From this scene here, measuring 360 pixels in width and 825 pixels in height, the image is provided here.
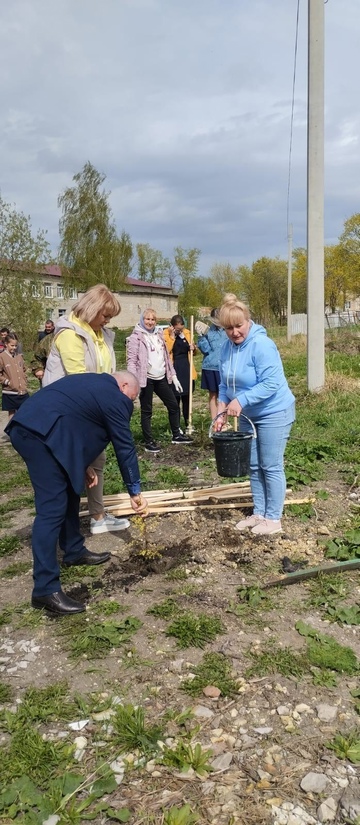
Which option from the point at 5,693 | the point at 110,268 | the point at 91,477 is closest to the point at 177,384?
the point at 91,477

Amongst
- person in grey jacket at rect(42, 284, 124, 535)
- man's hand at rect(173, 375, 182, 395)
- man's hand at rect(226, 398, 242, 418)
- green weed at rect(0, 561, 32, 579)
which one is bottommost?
green weed at rect(0, 561, 32, 579)

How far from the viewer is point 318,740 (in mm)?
2484

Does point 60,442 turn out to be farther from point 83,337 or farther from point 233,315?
point 233,315

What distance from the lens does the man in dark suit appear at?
3.43 meters

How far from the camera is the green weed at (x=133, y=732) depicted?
247 centimetres

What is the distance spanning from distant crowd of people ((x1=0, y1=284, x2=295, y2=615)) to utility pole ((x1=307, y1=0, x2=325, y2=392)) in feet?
20.1

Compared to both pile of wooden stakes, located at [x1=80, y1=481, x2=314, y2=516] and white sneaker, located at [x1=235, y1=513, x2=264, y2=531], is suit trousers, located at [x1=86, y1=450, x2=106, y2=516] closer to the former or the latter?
pile of wooden stakes, located at [x1=80, y1=481, x2=314, y2=516]

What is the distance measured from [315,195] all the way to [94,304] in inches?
293

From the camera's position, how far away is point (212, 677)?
9.55 ft

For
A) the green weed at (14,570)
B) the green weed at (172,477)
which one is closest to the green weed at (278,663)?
the green weed at (14,570)

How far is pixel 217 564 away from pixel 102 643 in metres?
1.22

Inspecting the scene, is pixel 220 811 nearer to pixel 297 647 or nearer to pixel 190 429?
pixel 297 647

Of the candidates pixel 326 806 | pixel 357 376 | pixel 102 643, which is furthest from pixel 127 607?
pixel 357 376

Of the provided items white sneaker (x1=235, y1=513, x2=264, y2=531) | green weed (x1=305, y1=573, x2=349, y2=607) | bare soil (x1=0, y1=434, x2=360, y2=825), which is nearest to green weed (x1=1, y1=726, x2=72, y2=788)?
bare soil (x1=0, y1=434, x2=360, y2=825)
